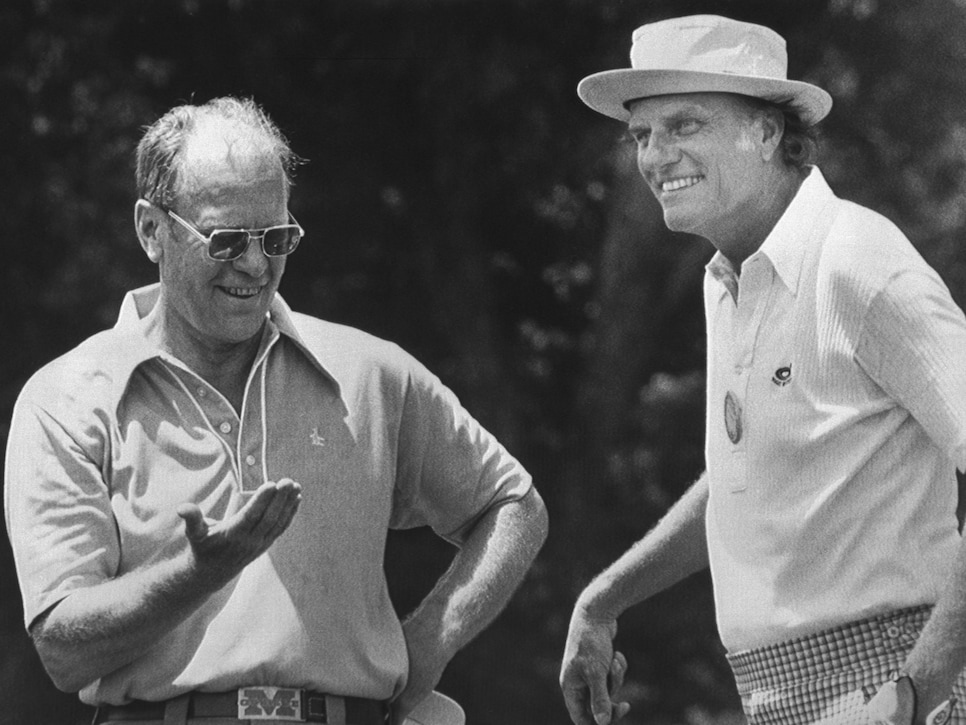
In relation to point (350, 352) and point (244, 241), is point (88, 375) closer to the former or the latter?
point (244, 241)

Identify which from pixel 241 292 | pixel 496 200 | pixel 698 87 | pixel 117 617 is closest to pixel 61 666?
pixel 117 617

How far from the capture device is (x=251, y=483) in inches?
111

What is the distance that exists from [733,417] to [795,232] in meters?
0.29

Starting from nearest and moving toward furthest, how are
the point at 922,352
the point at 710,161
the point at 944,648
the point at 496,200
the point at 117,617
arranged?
1. the point at 944,648
2. the point at 922,352
3. the point at 117,617
4. the point at 710,161
5. the point at 496,200

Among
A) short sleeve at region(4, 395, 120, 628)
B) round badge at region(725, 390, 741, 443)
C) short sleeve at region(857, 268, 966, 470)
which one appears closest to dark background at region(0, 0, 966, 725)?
short sleeve at region(4, 395, 120, 628)

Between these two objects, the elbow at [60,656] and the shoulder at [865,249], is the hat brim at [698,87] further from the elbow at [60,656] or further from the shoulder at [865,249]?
the elbow at [60,656]

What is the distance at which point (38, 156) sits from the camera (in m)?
4.10

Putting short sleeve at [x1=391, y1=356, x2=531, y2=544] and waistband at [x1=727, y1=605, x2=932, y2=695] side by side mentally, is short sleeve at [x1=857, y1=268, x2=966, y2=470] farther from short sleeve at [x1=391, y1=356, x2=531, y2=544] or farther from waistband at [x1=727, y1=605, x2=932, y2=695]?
short sleeve at [x1=391, y1=356, x2=531, y2=544]

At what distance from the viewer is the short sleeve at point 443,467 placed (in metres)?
2.95

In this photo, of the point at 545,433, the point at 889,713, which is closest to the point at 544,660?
the point at 545,433

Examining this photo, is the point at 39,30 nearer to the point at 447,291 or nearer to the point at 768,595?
the point at 447,291

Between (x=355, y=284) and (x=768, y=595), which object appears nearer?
(x=768, y=595)

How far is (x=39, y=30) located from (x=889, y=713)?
2664 millimetres

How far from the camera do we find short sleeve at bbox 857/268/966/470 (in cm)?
235
